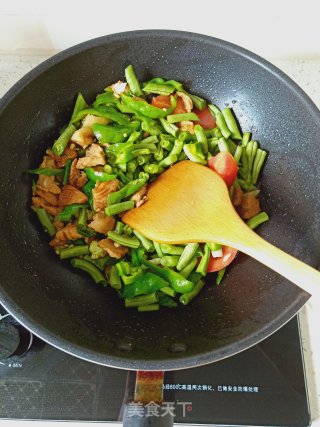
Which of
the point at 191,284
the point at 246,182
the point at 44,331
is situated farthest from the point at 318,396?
the point at 44,331

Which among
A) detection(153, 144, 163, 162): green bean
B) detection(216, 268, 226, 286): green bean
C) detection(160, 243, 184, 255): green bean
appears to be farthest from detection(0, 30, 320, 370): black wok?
detection(153, 144, 163, 162): green bean

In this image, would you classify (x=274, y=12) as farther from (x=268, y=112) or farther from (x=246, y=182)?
(x=246, y=182)

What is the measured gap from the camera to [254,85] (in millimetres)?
1259

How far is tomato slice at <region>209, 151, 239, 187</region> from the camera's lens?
1.25 m

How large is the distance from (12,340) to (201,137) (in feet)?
2.32

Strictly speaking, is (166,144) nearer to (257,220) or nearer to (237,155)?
(237,155)

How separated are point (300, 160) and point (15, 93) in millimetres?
720

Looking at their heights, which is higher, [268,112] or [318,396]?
[268,112]

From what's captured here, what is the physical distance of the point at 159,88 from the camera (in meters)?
1.30

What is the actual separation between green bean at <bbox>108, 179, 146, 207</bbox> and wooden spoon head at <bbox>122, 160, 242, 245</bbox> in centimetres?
4

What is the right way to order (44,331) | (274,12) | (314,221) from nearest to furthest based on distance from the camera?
(44,331), (314,221), (274,12)

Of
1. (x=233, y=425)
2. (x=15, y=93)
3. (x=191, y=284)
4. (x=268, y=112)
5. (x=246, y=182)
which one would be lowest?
(x=233, y=425)

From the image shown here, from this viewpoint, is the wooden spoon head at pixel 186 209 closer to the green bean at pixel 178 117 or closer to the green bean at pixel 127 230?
the green bean at pixel 127 230

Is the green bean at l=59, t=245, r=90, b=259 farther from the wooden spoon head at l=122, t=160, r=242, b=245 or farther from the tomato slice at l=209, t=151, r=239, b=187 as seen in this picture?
the tomato slice at l=209, t=151, r=239, b=187
